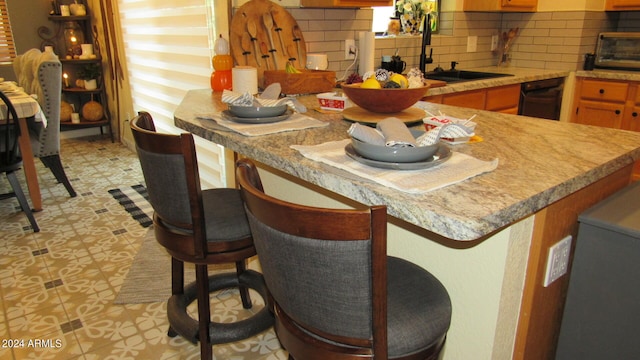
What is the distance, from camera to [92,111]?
535 cm

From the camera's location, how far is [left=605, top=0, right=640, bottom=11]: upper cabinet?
12.2ft

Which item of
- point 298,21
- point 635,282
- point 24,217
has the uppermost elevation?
point 298,21

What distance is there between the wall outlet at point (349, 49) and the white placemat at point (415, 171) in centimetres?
204

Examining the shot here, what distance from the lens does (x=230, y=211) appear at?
160 cm

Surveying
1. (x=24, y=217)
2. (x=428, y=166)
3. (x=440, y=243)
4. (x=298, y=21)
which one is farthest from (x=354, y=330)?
(x=24, y=217)

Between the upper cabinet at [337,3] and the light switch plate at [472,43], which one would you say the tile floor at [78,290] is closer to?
the upper cabinet at [337,3]

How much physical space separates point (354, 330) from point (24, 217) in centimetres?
329

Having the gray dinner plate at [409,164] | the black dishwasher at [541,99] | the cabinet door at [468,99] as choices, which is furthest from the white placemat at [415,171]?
the black dishwasher at [541,99]

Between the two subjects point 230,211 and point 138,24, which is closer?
point 230,211

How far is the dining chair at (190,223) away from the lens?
4.36 feet

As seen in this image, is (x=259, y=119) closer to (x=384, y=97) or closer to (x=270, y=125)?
(x=270, y=125)

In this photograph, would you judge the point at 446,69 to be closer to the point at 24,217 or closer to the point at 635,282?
the point at 635,282

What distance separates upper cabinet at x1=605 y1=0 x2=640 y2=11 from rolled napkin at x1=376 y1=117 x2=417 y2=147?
3630 millimetres

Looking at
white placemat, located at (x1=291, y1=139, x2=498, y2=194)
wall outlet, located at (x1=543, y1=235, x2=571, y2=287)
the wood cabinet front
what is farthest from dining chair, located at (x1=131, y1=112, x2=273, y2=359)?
the wood cabinet front
